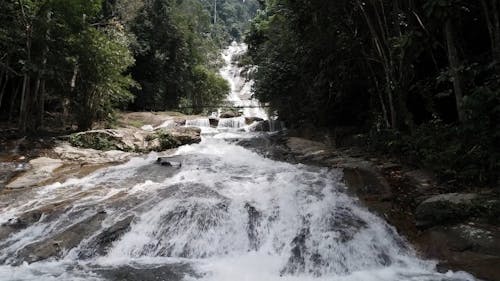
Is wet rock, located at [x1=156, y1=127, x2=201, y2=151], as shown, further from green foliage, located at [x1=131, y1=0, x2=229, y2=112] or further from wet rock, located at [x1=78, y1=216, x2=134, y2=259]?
green foliage, located at [x1=131, y1=0, x2=229, y2=112]

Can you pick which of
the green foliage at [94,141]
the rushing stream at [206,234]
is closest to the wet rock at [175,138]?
the green foliage at [94,141]

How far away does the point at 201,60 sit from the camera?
32.3 m

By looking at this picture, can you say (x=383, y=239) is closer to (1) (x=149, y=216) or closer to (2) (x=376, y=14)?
(1) (x=149, y=216)

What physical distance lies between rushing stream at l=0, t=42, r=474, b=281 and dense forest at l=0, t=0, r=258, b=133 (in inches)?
256

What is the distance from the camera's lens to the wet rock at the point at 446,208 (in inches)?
259

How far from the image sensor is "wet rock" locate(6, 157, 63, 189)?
33.3 ft

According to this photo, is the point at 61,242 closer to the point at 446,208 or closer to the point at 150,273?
the point at 150,273

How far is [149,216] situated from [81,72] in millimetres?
9815

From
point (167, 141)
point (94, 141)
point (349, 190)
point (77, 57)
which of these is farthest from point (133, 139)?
point (349, 190)

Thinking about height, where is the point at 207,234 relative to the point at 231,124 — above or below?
below

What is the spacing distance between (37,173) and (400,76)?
922 cm

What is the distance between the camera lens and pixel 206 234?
278 inches

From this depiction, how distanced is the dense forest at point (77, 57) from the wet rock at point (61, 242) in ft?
25.9

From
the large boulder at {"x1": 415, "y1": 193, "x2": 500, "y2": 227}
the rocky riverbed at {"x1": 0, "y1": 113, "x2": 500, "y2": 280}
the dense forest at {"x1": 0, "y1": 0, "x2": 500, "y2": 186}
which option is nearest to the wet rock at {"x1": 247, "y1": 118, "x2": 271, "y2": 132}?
the dense forest at {"x1": 0, "y1": 0, "x2": 500, "y2": 186}
